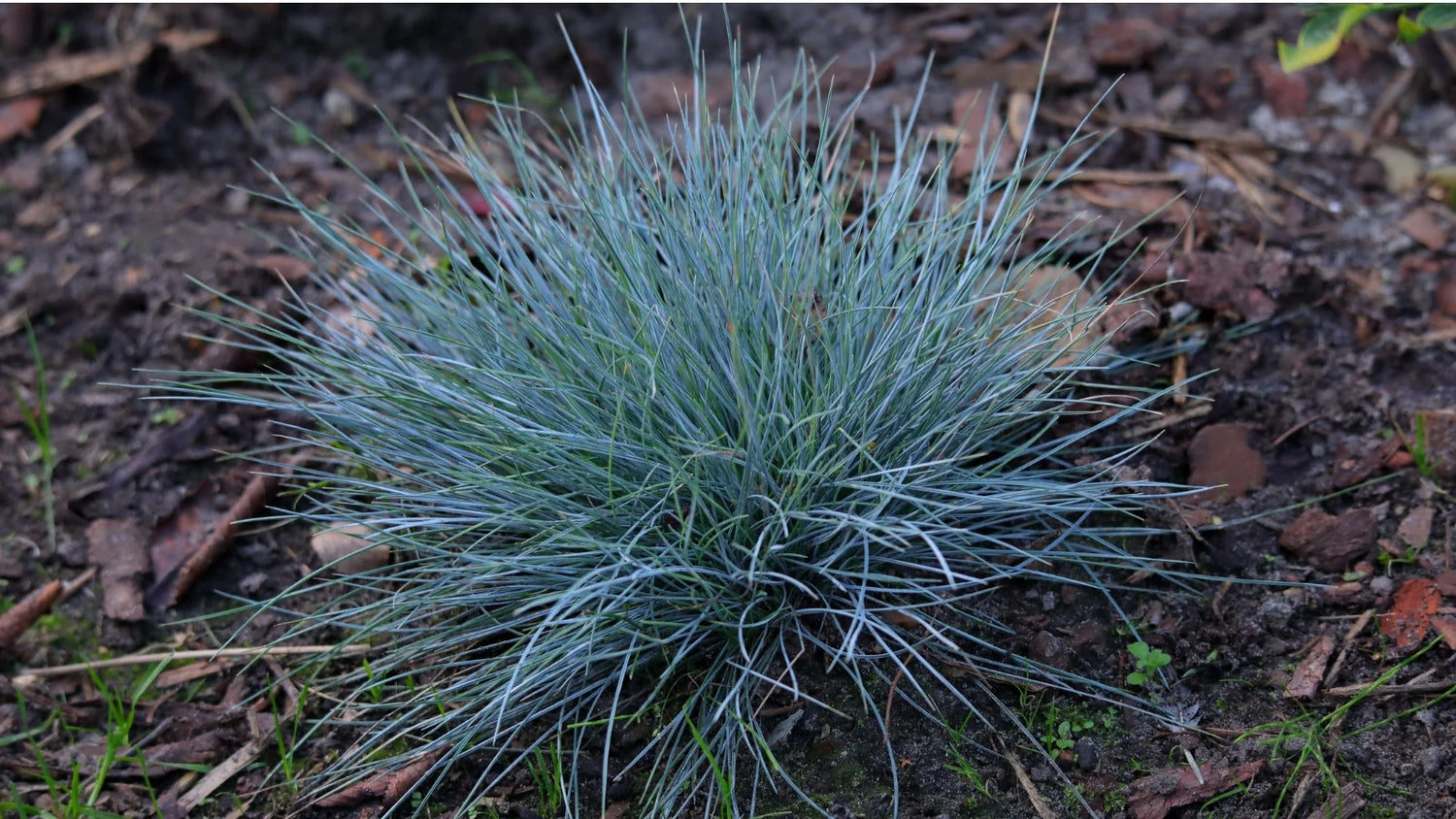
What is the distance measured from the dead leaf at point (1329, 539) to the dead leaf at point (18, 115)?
359cm

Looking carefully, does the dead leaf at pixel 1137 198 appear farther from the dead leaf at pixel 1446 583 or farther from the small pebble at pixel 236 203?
the small pebble at pixel 236 203

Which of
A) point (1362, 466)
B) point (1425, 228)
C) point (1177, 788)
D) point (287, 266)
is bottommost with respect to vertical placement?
point (1177, 788)

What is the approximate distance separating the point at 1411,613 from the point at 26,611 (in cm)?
260

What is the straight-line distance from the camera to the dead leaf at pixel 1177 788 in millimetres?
1708

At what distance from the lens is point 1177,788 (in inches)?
67.9

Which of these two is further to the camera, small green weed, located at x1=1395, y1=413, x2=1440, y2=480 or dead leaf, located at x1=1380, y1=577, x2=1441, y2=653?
small green weed, located at x1=1395, y1=413, x2=1440, y2=480

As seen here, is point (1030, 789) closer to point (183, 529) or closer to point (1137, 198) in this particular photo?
point (1137, 198)

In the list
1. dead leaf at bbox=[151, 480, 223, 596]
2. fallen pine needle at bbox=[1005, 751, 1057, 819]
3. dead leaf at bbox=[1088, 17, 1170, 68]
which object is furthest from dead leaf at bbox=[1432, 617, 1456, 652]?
dead leaf at bbox=[151, 480, 223, 596]

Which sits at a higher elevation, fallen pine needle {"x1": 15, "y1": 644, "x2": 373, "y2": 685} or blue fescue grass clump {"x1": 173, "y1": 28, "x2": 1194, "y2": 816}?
blue fescue grass clump {"x1": 173, "y1": 28, "x2": 1194, "y2": 816}

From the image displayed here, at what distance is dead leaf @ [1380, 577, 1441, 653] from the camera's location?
1.86 meters

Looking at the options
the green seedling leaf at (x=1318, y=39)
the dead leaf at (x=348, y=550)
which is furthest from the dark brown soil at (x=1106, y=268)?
the green seedling leaf at (x=1318, y=39)

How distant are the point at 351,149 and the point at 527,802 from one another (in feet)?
7.11

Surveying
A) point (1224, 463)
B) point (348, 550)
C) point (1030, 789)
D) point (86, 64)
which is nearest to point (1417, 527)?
point (1224, 463)

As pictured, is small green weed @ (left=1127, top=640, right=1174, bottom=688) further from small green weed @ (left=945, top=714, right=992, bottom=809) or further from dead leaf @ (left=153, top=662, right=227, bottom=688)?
dead leaf @ (left=153, top=662, right=227, bottom=688)
